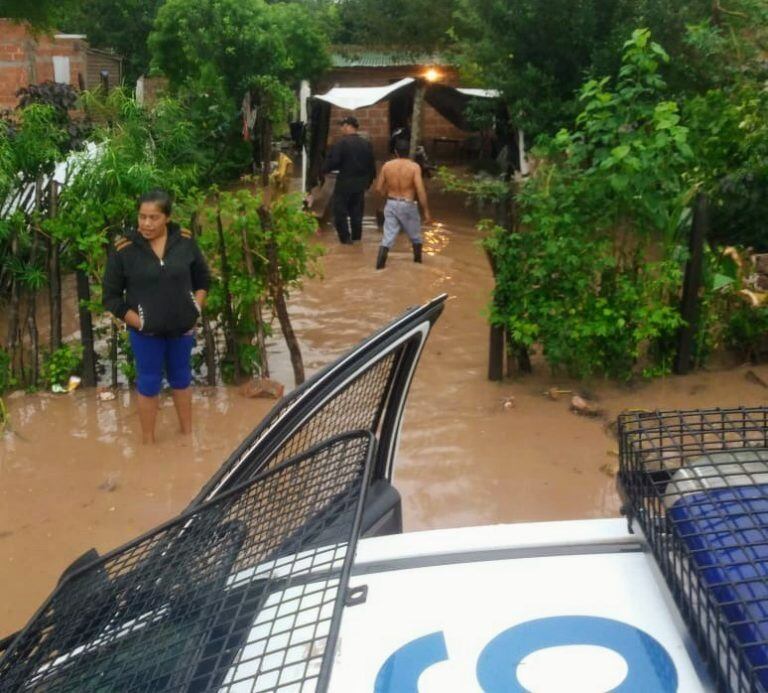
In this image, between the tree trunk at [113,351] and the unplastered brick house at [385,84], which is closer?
the tree trunk at [113,351]

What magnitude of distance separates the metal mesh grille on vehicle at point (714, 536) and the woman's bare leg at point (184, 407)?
3.91 metres

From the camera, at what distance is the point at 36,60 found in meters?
17.2

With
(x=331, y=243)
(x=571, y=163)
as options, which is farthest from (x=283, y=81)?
(x=571, y=163)

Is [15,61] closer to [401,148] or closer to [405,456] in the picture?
[401,148]

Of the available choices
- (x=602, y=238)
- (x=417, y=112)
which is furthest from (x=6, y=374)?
(x=417, y=112)

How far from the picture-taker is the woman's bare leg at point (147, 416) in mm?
5527

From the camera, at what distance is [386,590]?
73.5 inches

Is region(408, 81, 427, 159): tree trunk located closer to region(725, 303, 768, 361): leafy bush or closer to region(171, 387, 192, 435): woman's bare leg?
region(725, 303, 768, 361): leafy bush

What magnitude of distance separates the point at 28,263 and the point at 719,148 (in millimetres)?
5677

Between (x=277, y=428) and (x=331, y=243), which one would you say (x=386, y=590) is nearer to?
(x=277, y=428)

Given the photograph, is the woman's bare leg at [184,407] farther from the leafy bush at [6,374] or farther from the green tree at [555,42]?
the green tree at [555,42]

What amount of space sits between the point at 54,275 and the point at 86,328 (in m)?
0.42

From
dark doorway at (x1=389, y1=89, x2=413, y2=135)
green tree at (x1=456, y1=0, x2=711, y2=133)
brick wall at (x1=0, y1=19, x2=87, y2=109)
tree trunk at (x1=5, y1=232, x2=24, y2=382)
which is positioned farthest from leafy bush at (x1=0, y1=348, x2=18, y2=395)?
dark doorway at (x1=389, y1=89, x2=413, y2=135)

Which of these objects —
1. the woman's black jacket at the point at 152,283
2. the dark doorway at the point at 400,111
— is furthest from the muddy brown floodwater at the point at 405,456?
the dark doorway at the point at 400,111
